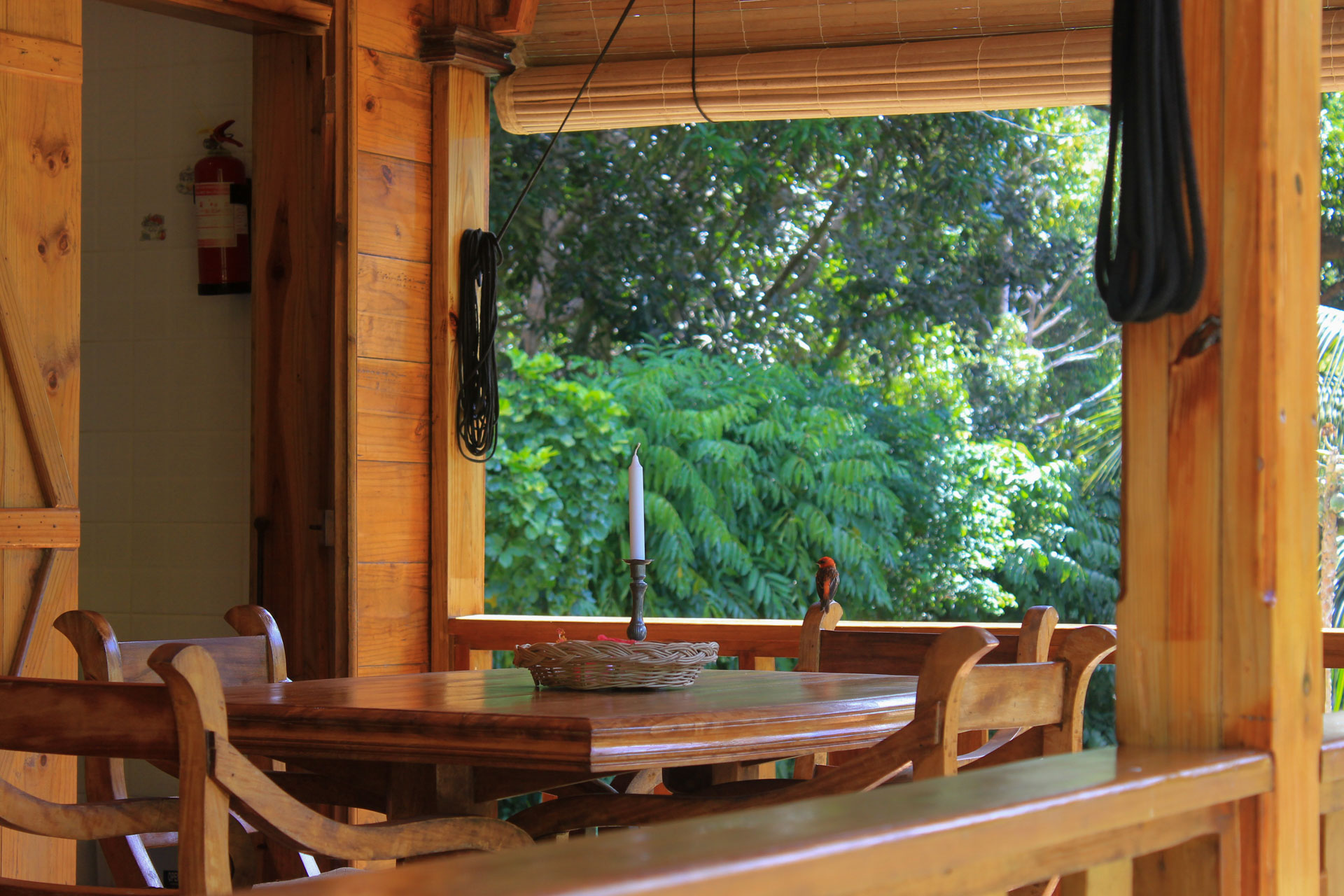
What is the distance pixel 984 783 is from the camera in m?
1.04

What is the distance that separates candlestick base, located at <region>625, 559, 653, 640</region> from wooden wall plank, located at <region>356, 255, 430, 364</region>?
5.06ft

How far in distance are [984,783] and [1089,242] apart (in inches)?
355

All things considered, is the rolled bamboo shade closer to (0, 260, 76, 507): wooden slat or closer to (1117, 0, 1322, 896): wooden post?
(0, 260, 76, 507): wooden slat

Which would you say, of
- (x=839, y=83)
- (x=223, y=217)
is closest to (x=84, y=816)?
(x=223, y=217)

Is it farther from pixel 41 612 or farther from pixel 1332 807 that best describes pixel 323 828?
pixel 41 612

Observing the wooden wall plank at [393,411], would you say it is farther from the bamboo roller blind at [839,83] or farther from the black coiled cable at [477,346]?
the bamboo roller blind at [839,83]

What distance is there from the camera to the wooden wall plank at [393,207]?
12.0 feet

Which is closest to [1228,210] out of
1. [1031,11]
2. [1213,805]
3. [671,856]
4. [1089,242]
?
[1213,805]

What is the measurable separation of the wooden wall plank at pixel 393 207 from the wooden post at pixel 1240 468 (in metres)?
A: 2.67

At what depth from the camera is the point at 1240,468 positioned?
124 centimetres

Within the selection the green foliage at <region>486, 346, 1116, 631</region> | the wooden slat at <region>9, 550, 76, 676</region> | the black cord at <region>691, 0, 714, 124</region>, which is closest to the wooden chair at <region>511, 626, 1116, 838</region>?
the wooden slat at <region>9, 550, 76, 676</region>

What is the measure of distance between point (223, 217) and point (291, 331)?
17.2 inches

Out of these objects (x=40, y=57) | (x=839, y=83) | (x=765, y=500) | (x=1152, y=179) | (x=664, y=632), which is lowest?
(x=664, y=632)

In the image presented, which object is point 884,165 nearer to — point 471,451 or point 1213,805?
point 471,451
